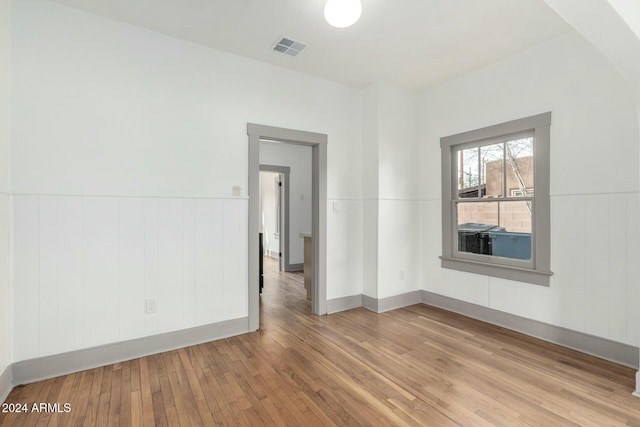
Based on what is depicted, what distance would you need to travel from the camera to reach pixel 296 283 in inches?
218

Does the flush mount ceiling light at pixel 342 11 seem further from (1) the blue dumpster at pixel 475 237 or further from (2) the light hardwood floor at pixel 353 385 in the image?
(1) the blue dumpster at pixel 475 237

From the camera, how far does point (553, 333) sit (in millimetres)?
2979

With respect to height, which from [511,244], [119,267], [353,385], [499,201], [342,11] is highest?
[342,11]

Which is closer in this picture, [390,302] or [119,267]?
[119,267]

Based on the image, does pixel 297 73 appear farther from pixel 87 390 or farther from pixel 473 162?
pixel 87 390

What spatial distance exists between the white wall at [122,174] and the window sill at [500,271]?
2.53 metres

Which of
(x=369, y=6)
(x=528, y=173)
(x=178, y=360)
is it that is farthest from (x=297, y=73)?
(x=178, y=360)

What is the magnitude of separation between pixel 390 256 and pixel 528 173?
5.74 ft

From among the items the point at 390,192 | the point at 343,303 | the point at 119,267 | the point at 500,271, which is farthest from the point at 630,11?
the point at 119,267

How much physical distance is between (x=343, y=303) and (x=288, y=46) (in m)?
2.97

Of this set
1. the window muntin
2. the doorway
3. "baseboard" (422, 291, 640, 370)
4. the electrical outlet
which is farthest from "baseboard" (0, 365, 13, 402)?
the doorway

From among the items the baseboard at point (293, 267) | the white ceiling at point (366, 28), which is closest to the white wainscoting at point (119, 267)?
the white ceiling at point (366, 28)

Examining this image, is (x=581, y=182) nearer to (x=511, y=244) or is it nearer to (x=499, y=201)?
(x=499, y=201)

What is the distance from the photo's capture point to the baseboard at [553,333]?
101 inches
